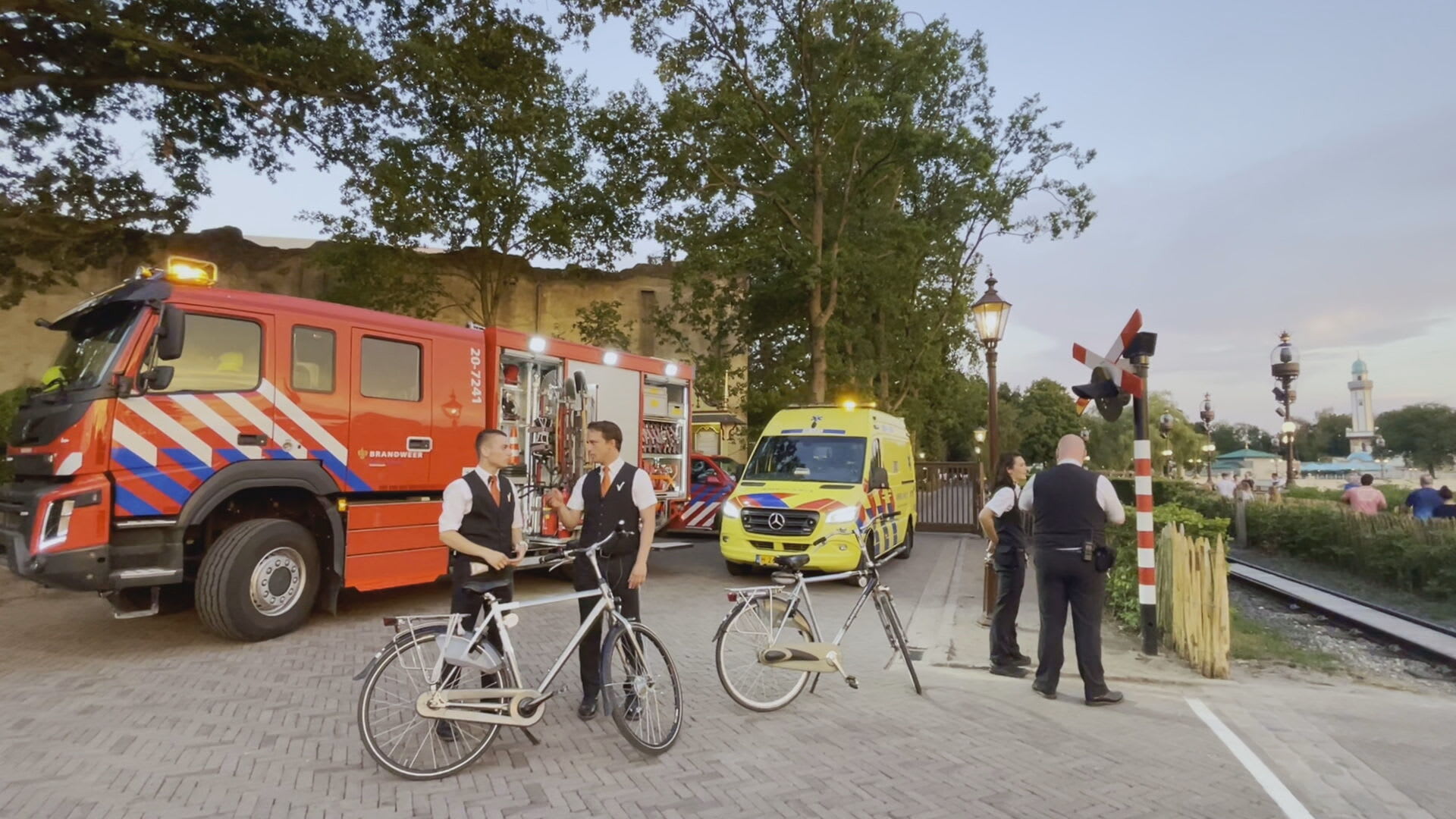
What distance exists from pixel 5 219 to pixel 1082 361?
12.4 m

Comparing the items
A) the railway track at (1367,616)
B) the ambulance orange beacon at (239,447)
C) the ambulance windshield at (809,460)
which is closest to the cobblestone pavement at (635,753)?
the ambulance orange beacon at (239,447)

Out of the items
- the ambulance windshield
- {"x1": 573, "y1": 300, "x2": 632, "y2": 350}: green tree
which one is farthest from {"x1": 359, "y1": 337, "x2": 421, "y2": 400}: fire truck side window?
{"x1": 573, "y1": 300, "x2": 632, "y2": 350}: green tree

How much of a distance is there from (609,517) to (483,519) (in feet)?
2.38

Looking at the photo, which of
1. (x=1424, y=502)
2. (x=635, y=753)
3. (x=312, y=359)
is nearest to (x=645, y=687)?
(x=635, y=753)

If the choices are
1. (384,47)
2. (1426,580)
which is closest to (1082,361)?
(1426,580)

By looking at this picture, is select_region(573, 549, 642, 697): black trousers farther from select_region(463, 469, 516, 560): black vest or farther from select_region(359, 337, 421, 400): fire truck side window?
select_region(359, 337, 421, 400): fire truck side window

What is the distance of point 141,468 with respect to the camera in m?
6.62

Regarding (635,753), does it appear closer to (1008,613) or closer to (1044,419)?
(1008,613)

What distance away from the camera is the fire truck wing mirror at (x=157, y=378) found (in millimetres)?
6637

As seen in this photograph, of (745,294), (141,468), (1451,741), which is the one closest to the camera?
(1451,741)

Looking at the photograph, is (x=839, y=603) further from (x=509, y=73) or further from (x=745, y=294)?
(x=745, y=294)

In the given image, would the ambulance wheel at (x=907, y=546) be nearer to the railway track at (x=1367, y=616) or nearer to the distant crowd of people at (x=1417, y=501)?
the railway track at (x=1367, y=616)

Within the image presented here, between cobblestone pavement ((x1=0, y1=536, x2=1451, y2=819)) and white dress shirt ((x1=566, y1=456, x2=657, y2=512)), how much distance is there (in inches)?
53.7

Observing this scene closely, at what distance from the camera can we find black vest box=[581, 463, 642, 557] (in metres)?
5.04
